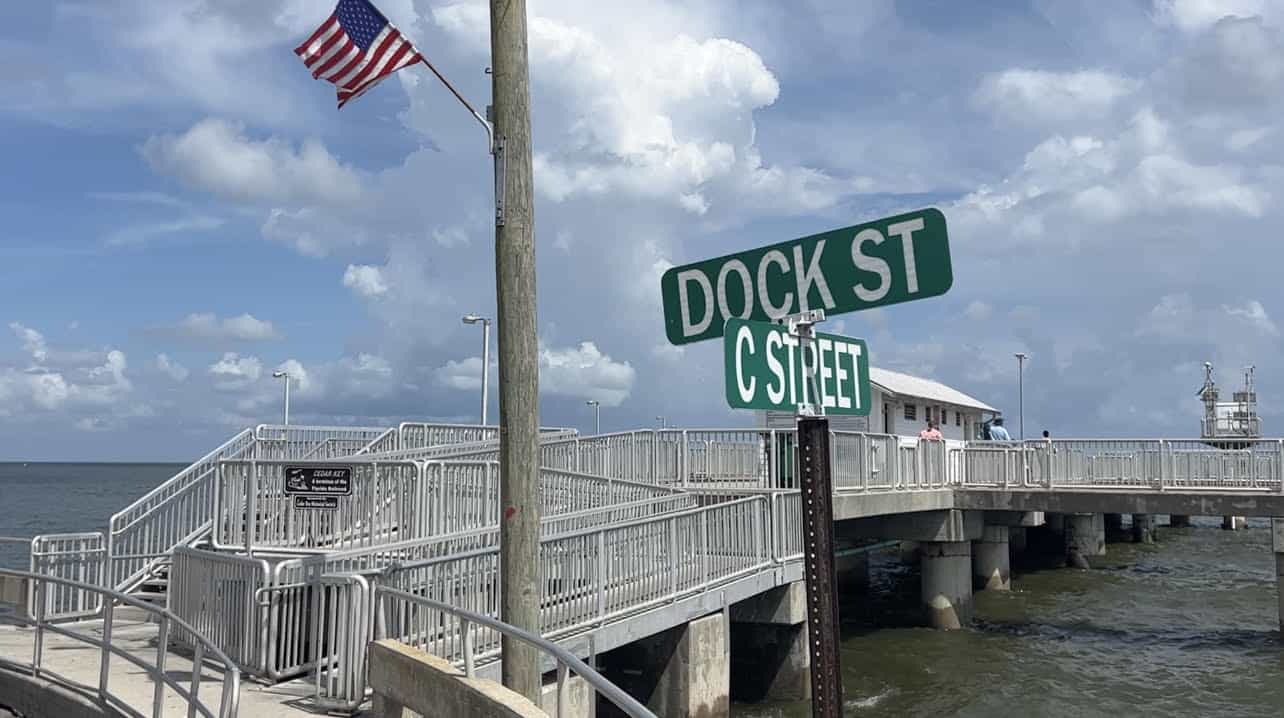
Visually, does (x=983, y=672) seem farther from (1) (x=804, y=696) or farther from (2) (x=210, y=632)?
(2) (x=210, y=632)

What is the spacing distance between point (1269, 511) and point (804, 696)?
39.6 feet

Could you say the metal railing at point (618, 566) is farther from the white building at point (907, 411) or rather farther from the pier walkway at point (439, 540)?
the white building at point (907, 411)

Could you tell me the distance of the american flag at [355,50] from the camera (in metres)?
8.28

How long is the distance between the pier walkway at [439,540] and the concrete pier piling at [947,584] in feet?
1.53

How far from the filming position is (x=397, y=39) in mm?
8297

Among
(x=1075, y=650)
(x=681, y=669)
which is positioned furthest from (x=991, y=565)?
(x=681, y=669)

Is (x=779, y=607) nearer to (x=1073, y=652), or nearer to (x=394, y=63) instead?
(x=1073, y=652)

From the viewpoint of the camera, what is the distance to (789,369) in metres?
4.59

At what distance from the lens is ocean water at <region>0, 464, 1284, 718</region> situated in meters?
18.0

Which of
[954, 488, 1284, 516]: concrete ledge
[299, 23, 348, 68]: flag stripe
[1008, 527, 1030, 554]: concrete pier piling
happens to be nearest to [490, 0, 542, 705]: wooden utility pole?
[299, 23, 348, 68]: flag stripe

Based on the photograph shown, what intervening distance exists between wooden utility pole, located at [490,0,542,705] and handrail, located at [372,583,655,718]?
219 millimetres

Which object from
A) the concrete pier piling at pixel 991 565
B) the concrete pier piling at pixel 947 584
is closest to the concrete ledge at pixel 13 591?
the concrete pier piling at pixel 947 584

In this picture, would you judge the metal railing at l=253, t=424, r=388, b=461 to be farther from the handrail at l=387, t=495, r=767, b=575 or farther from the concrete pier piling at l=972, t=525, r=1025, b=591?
the concrete pier piling at l=972, t=525, r=1025, b=591

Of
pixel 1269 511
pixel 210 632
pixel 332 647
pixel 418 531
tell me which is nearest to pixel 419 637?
pixel 332 647
